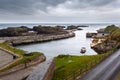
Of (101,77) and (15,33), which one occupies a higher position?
(101,77)

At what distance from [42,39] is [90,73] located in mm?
124561

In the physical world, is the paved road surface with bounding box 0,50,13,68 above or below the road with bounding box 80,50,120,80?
below

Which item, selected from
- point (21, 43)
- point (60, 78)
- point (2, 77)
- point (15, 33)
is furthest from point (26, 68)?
point (15, 33)

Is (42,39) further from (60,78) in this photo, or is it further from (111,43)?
(60,78)

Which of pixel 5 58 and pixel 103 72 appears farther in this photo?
pixel 5 58

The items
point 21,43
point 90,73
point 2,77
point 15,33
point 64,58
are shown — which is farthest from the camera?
point 15,33

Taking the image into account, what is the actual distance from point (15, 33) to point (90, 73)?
544 ft

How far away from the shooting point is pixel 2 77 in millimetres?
47375

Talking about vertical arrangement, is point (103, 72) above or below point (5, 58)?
above

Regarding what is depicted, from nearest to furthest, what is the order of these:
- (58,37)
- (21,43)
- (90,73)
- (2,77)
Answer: (90,73) → (2,77) → (21,43) → (58,37)

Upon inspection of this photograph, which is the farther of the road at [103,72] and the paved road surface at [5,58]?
the paved road surface at [5,58]

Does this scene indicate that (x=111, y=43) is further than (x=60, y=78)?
Yes

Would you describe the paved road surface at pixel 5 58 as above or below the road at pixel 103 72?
below

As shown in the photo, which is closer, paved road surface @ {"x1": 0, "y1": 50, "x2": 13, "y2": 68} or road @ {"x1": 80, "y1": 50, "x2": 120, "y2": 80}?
road @ {"x1": 80, "y1": 50, "x2": 120, "y2": 80}
